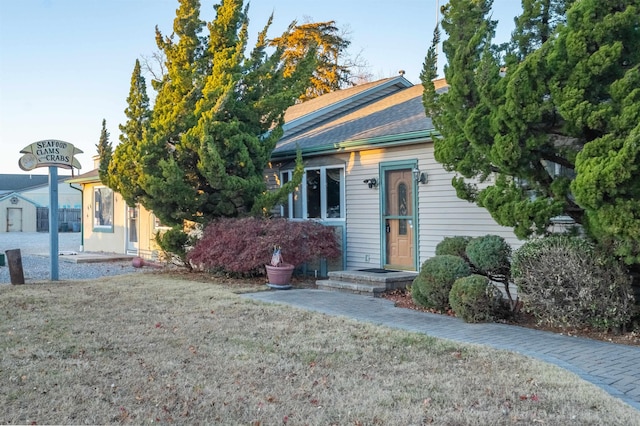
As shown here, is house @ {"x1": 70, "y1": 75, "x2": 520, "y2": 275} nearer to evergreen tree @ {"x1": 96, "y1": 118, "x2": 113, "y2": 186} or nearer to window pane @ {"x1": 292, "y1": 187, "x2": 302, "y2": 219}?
window pane @ {"x1": 292, "y1": 187, "x2": 302, "y2": 219}

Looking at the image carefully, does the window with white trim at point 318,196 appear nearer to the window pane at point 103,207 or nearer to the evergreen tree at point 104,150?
the evergreen tree at point 104,150

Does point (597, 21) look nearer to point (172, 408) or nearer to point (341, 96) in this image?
point (172, 408)

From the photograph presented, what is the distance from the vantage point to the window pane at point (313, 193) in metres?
12.3

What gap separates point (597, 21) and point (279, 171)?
835 cm

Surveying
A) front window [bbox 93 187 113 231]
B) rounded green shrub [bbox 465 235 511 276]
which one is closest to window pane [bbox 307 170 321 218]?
rounded green shrub [bbox 465 235 511 276]

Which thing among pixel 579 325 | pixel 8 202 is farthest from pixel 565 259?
pixel 8 202

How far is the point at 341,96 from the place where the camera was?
16953 millimetres

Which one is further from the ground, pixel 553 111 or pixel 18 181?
pixel 18 181

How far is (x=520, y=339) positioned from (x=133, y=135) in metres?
9.47

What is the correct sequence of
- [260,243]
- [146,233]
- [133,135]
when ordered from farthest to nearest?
[146,233] → [133,135] → [260,243]

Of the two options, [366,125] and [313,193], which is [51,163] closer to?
[313,193]

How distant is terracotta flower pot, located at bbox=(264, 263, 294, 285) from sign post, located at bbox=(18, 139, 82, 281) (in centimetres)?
488

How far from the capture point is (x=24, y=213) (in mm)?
42750

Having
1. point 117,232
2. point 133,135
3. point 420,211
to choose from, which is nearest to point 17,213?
point 117,232
